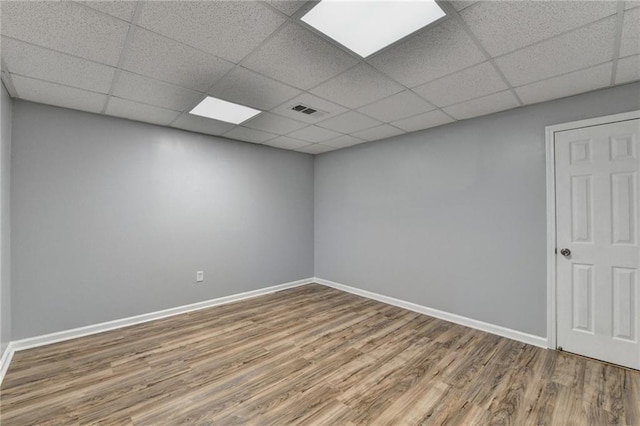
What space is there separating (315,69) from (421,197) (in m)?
2.40

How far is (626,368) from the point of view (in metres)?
2.42

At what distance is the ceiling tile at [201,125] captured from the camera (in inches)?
133

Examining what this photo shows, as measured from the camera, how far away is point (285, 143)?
457cm

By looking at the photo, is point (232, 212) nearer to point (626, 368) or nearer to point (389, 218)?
point (389, 218)

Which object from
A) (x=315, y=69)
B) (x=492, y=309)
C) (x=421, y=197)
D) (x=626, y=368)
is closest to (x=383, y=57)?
(x=315, y=69)

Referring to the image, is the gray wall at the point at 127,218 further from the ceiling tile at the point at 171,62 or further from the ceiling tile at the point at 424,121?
the ceiling tile at the point at 424,121

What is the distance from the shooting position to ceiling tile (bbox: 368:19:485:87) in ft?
5.97

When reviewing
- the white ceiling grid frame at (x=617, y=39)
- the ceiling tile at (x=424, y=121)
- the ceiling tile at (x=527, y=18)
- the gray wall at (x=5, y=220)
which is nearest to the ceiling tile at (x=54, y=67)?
the gray wall at (x=5, y=220)

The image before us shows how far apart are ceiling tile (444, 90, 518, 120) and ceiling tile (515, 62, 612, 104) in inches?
4.1

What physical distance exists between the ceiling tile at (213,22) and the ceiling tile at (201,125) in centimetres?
160

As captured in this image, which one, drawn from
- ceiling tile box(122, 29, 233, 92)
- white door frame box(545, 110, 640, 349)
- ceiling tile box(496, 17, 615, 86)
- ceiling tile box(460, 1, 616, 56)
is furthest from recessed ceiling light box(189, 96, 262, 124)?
white door frame box(545, 110, 640, 349)

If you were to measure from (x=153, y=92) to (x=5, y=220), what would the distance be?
1.80 m

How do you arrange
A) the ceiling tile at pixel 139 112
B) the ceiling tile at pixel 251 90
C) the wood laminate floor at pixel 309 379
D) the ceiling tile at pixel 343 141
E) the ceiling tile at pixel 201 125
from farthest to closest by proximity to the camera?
the ceiling tile at pixel 343 141 < the ceiling tile at pixel 201 125 < the ceiling tile at pixel 139 112 < the ceiling tile at pixel 251 90 < the wood laminate floor at pixel 309 379

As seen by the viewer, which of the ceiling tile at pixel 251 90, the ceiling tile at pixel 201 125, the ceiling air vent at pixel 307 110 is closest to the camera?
the ceiling tile at pixel 251 90
